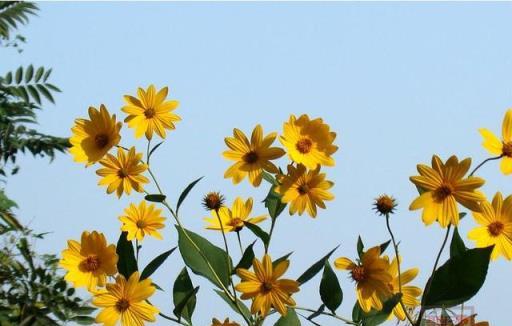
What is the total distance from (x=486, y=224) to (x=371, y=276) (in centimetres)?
19

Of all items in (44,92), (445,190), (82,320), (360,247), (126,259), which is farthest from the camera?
(44,92)

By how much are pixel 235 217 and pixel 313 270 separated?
250mm

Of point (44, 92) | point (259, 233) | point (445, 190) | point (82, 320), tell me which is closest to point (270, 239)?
point (259, 233)

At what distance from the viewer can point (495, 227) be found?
1212 millimetres

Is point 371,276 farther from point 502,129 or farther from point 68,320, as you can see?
point 68,320

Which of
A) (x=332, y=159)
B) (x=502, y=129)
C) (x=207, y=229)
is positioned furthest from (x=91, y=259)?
(x=502, y=129)

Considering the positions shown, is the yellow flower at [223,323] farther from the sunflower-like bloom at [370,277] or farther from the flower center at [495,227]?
the flower center at [495,227]

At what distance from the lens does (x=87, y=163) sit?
4.39 feet

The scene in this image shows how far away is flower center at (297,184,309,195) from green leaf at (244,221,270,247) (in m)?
0.10

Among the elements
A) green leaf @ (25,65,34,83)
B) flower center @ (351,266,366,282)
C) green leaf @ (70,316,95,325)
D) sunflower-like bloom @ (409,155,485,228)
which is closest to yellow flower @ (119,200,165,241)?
flower center @ (351,266,366,282)

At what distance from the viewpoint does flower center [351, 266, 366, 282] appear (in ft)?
4.03

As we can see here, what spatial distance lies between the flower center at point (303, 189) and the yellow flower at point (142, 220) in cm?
34

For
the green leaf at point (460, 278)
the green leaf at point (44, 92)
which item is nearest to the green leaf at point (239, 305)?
the green leaf at point (460, 278)

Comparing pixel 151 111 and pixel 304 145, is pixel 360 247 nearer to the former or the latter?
pixel 304 145
